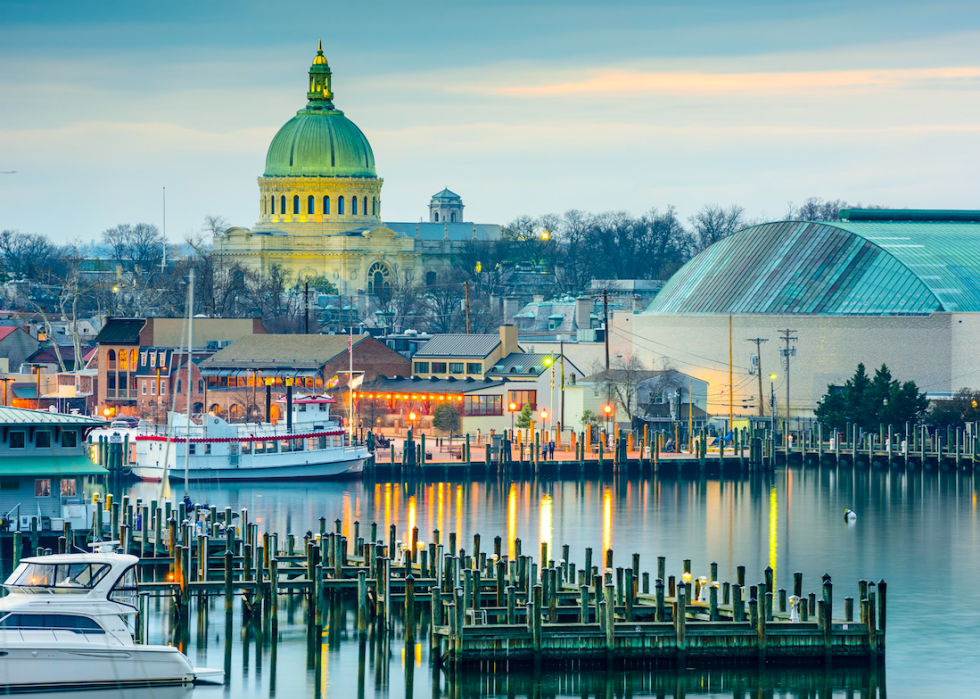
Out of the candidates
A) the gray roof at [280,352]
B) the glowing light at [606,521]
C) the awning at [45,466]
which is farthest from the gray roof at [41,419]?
the gray roof at [280,352]

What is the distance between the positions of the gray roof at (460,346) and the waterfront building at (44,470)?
49.7 metres

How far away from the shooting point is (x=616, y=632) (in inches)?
1555

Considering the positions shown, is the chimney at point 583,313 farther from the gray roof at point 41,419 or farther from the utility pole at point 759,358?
the gray roof at point 41,419

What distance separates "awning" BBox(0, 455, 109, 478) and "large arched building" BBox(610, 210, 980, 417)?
52.7 m

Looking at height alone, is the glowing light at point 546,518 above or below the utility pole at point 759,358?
below

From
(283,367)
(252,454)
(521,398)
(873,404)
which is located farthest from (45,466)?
(283,367)

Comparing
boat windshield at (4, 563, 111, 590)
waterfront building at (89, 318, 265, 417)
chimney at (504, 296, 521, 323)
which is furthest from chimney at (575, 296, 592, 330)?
boat windshield at (4, 563, 111, 590)

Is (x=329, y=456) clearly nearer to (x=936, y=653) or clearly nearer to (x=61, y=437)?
(x=61, y=437)

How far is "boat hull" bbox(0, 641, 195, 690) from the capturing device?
35219 millimetres

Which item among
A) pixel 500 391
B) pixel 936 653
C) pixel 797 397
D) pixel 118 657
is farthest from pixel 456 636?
pixel 797 397

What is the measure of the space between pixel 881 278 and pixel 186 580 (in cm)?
6909

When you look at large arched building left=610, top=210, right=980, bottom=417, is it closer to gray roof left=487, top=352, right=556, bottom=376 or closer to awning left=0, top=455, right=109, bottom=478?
gray roof left=487, top=352, right=556, bottom=376

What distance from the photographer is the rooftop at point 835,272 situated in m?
106

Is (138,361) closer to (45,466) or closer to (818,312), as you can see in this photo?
(818,312)
